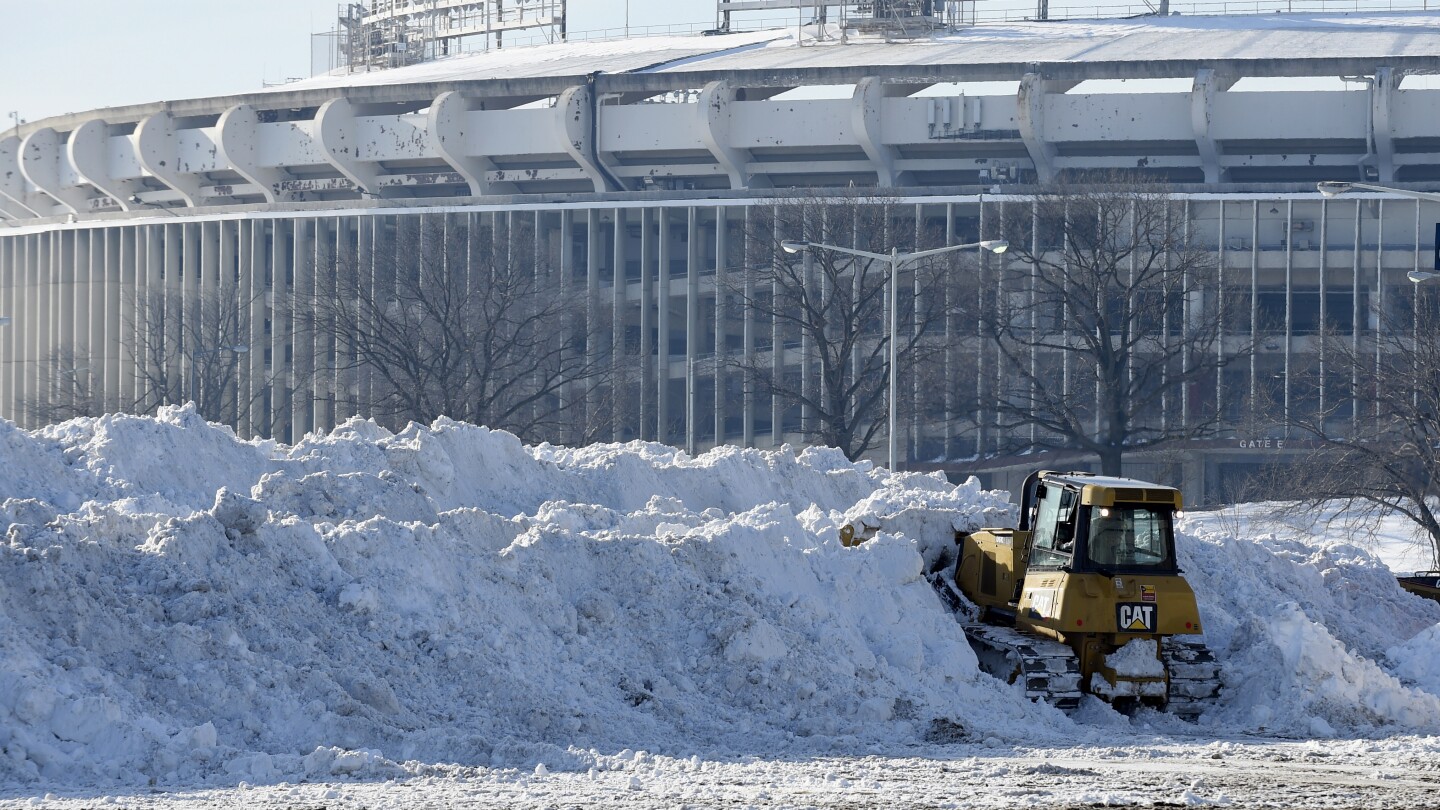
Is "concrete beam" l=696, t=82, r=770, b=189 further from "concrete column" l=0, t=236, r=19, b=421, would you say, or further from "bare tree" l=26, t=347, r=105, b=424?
"concrete column" l=0, t=236, r=19, b=421

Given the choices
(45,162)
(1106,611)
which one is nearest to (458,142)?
(45,162)

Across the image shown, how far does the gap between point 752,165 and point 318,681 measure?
171 feet

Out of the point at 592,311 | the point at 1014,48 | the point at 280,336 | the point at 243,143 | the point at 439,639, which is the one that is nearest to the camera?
the point at 439,639

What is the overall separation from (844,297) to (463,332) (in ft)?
33.2

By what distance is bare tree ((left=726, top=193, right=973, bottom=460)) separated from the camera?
169 feet

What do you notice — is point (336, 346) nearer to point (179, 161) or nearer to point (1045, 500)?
point (179, 161)

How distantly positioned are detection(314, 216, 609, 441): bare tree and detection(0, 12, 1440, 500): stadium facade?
1.60 meters

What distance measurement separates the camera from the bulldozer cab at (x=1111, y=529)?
1950 cm

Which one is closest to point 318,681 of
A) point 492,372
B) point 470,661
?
point 470,661

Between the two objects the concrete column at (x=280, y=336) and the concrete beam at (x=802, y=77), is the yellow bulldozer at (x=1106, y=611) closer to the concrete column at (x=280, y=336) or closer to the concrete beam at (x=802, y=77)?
the concrete beam at (x=802, y=77)

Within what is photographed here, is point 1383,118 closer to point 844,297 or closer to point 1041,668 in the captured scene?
point 844,297

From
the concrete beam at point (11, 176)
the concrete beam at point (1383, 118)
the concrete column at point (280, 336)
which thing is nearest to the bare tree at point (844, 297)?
the concrete beam at point (1383, 118)

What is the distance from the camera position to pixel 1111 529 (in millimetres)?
19594

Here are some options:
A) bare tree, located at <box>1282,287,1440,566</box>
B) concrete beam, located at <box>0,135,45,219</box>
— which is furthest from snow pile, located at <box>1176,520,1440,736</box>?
concrete beam, located at <box>0,135,45,219</box>
